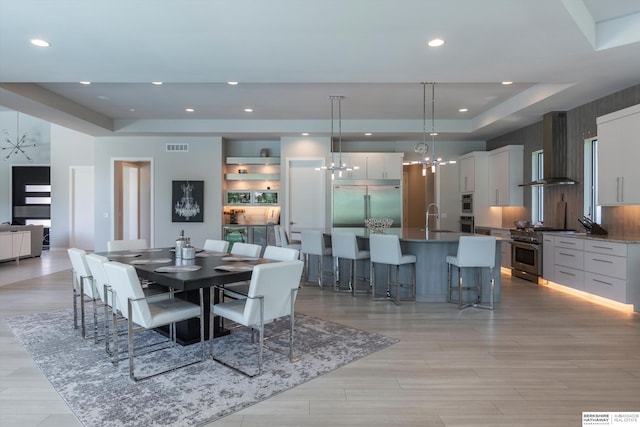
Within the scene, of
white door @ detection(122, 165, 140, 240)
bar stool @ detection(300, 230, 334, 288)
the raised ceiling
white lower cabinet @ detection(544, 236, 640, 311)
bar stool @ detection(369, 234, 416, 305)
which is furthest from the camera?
white door @ detection(122, 165, 140, 240)

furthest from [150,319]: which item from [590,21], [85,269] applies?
[590,21]

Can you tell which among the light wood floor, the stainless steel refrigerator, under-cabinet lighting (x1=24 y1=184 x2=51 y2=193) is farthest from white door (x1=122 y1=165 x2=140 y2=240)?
the stainless steel refrigerator

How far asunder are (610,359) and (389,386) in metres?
1.94

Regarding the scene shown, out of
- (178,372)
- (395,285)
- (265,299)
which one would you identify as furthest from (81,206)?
(265,299)

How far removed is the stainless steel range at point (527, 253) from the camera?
6.27 m

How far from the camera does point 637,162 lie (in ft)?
15.2

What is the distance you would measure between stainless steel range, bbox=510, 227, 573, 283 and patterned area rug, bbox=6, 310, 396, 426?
3870 mm

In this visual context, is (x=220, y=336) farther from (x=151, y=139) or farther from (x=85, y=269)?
(x=151, y=139)

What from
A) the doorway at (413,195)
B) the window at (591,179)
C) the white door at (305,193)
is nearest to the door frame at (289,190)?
the white door at (305,193)

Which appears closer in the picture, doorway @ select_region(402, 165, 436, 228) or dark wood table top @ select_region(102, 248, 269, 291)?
dark wood table top @ select_region(102, 248, 269, 291)

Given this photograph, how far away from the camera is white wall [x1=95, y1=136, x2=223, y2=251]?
852 cm

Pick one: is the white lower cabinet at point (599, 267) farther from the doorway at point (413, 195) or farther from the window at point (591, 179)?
the doorway at point (413, 195)

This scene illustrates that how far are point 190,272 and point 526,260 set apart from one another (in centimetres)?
567

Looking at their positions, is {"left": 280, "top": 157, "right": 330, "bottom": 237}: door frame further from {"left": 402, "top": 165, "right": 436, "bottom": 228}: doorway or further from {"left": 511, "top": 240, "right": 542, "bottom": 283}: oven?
{"left": 511, "top": 240, "right": 542, "bottom": 283}: oven
